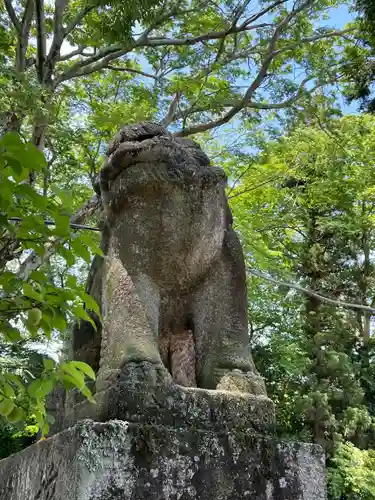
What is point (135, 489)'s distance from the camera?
1757 mm

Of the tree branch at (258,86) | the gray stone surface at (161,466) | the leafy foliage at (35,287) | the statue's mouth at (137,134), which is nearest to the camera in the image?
the leafy foliage at (35,287)

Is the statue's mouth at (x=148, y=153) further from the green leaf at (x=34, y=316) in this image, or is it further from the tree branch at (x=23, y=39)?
the tree branch at (x=23, y=39)

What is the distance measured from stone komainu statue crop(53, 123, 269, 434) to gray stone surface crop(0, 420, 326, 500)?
293 mm

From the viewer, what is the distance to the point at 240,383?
2.22 m

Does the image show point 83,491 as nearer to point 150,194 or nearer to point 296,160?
point 150,194

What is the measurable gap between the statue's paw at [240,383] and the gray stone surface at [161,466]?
0.62ft

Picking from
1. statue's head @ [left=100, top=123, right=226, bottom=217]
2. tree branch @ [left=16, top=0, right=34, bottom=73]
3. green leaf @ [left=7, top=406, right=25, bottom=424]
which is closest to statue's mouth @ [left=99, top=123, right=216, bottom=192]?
statue's head @ [left=100, top=123, right=226, bottom=217]

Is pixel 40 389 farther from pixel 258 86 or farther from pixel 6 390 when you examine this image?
pixel 258 86

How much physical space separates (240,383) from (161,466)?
1.72 feet

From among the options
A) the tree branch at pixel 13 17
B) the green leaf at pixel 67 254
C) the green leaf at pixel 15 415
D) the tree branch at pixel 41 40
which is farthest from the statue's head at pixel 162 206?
the tree branch at pixel 13 17

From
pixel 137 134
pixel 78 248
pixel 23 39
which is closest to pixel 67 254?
pixel 78 248

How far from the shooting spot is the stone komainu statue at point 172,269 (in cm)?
229

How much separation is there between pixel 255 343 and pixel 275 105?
6.08 meters

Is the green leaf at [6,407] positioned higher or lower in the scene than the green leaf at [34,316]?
lower
